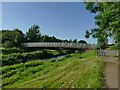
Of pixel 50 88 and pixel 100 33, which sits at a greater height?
pixel 100 33

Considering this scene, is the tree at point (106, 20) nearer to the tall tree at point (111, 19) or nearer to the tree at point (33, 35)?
the tall tree at point (111, 19)

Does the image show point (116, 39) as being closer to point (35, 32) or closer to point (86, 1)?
point (86, 1)

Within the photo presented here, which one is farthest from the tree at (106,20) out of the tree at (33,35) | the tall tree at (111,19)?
the tree at (33,35)

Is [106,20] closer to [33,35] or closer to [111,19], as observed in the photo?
[111,19]

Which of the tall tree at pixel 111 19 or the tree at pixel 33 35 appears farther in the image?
the tree at pixel 33 35

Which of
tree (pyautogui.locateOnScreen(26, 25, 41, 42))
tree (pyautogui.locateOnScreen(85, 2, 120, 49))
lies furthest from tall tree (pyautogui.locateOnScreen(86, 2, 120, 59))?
tree (pyautogui.locateOnScreen(26, 25, 41, 42))

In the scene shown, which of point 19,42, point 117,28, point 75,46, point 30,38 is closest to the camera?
point 117,28

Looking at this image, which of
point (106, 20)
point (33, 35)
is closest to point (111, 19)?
point (106, 20)

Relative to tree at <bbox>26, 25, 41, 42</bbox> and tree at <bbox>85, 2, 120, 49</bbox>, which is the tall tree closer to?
tree at <bbox>85, 2, 120, 49</bbox>

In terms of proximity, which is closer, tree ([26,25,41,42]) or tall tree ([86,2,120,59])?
tall tree ([86,2,120,59])

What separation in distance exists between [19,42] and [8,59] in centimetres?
4332

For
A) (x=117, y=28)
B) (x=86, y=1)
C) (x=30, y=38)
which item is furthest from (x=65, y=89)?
(x=30, y=38)

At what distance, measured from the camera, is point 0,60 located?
114ft

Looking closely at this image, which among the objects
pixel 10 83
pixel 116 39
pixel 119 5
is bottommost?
pixel 10 83
